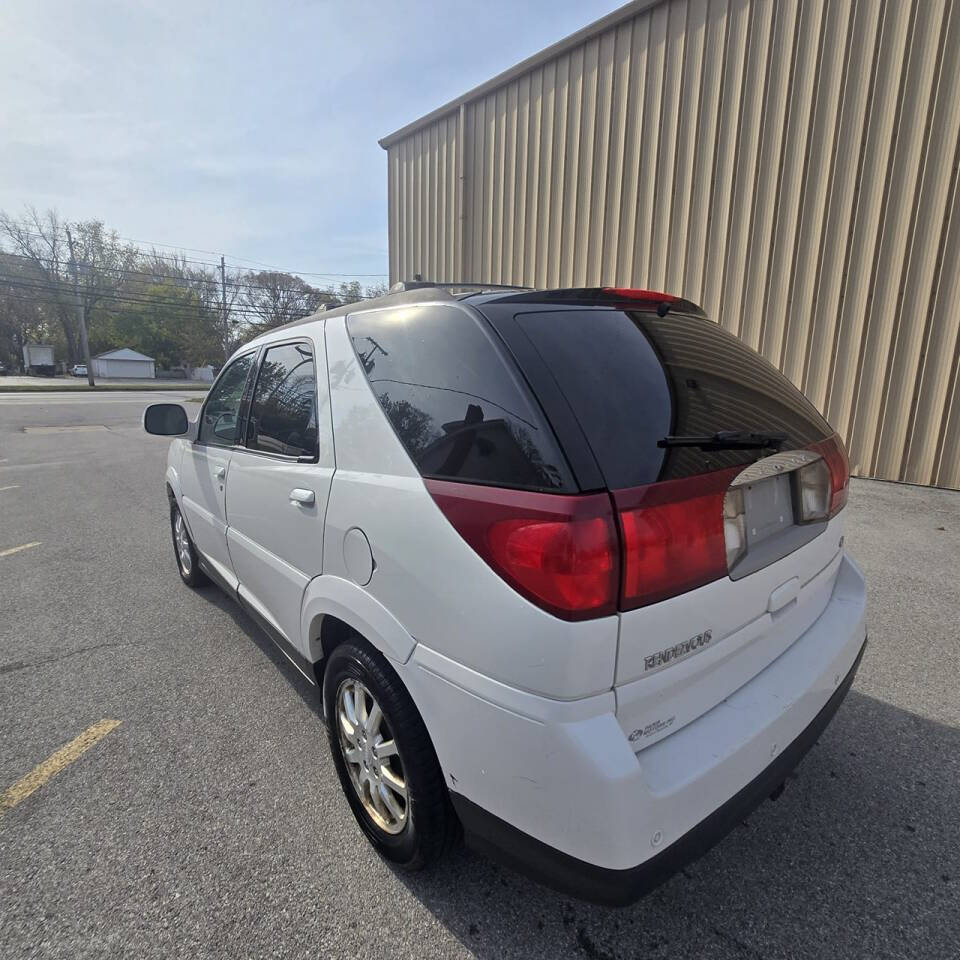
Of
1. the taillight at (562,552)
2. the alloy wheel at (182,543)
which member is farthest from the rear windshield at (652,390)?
the alloy wheel at (182,543)

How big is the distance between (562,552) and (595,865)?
2.33 ft

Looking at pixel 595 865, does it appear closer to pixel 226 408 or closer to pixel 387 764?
pixel 387 764

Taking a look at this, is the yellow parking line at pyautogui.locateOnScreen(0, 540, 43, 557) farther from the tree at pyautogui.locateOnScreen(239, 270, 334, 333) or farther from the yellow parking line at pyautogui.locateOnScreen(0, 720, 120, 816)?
the tree at pyautogui.locateOnScreen(239, 270, 334, 333)

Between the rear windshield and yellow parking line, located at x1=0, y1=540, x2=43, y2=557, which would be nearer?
the rear windshield

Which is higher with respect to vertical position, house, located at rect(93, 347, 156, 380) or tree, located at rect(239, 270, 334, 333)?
tree, located at rect(239, 270, 334, 333)

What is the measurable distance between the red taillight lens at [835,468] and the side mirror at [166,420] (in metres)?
3.40

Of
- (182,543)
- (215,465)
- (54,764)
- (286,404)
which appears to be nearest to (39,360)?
(182,543)

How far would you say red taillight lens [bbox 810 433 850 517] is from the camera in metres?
1.99

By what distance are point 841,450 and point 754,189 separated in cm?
741

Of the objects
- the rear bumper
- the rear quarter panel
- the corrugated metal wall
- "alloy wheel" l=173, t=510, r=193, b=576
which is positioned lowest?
"alloy wheel" l=173, t=510, r=193, b=576

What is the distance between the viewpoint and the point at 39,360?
55.7 meters

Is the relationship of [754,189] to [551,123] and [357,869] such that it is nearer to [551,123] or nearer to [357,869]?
[551,123]

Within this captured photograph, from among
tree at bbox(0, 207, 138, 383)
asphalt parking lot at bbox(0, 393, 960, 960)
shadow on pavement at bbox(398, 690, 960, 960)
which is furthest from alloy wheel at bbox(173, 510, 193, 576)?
tree at bbox(0, 207, 138, 383)

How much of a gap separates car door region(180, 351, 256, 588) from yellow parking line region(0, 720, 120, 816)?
2.85ft
